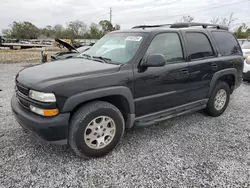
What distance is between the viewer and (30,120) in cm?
221

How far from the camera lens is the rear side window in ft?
12.2

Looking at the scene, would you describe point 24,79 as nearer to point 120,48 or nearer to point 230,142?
point 120,48

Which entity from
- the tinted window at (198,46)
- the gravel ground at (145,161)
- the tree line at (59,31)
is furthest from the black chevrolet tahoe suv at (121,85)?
the tree line at (59,31)

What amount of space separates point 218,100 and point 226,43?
1.19 meters

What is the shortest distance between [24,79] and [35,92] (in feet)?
1.28

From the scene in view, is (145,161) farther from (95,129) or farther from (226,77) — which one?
(226,77)

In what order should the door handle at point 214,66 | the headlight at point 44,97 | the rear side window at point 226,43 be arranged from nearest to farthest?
the headlight at point 44,97 < the door handle at point 214,66 < the rear side window at point 226,43

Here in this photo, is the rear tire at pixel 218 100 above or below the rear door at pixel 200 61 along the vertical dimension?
below

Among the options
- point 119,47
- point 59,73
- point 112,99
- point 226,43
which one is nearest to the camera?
point 59,73

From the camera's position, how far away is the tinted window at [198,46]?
326 centimetres

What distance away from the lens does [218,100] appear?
392cm

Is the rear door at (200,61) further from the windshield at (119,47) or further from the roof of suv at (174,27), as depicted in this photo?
the windshield at (119,47)

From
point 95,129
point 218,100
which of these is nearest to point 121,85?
point 95,129

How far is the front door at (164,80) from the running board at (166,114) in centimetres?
7
